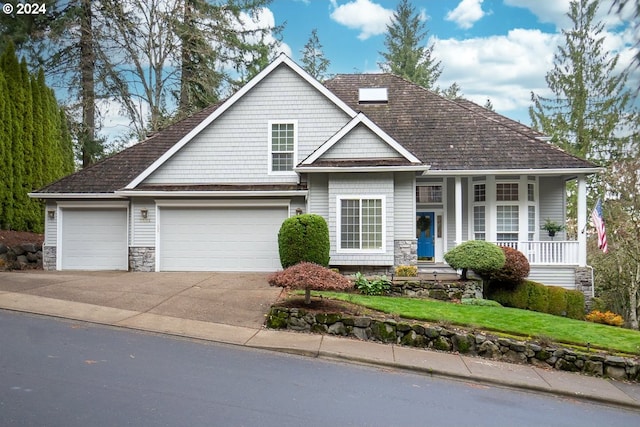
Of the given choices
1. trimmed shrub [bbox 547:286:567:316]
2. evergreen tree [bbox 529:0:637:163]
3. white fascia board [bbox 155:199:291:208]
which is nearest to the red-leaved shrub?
white fascia board [bbox 155:199:291:208]

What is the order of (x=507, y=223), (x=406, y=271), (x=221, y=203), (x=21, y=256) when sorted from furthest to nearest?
(x=21, y=256) → (x=507, y=223) → (x=221, y=203) → (x=406, y=271)

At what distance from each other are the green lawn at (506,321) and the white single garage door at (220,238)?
439 cm

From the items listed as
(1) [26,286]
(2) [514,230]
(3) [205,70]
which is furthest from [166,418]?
(3) [205,70]

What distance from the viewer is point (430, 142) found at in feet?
51.5

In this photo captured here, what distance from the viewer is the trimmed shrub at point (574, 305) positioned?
1328cm

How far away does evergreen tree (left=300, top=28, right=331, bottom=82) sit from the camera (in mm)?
38094

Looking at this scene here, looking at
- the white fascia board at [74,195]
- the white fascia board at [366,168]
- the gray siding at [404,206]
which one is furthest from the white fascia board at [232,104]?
the gray siding at [404,206]

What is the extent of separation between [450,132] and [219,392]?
1324cm

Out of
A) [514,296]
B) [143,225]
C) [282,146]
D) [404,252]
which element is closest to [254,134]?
[282,146]

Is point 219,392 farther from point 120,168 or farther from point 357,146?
point 120,168

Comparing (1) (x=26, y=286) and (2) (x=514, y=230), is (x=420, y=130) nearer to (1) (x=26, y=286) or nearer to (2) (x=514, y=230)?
(2) (x=514, y=230)

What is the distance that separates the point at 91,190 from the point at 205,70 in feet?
43.8

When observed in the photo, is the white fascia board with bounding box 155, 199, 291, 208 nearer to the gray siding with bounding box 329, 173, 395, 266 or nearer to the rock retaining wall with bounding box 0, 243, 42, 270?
the gray siding with bounding box 329, 173, 395, 266

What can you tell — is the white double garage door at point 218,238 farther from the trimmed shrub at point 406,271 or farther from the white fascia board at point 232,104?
the trimmed shrub at point 406,271
